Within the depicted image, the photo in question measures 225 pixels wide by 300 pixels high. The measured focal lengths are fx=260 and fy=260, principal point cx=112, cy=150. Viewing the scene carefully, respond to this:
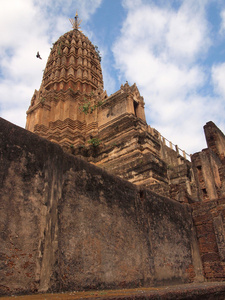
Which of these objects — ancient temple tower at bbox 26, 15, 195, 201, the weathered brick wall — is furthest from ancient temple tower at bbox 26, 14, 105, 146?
the weathered brick wall

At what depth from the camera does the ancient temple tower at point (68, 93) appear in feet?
57.5

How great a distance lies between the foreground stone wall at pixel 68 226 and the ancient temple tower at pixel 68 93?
11947mm

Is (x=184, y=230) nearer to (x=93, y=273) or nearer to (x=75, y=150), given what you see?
(x=93, y=273)

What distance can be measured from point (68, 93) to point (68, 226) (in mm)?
16300

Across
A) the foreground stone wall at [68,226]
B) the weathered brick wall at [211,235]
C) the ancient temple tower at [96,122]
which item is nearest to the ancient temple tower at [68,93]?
the ancient temple tower at [96,122]

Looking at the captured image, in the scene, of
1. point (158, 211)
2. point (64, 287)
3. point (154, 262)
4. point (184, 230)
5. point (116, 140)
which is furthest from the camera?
point (116, 140)

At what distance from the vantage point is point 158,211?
6.05 metres

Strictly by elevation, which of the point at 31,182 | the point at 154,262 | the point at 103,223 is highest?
the point at 31,182

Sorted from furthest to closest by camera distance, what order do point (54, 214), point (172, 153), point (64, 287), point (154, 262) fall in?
point (172, 153), point (154, 262), point (54, 214), point (64, 287)

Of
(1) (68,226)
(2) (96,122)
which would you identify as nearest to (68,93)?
(2) (96,122)

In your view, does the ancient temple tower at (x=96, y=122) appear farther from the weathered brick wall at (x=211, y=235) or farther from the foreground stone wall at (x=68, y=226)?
the foreground stone wall at (x=68, y=226)

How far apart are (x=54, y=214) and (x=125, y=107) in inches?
479

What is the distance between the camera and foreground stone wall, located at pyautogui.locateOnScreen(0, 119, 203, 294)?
3.25m

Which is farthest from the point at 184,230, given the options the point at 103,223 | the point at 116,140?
the point at 116,140
